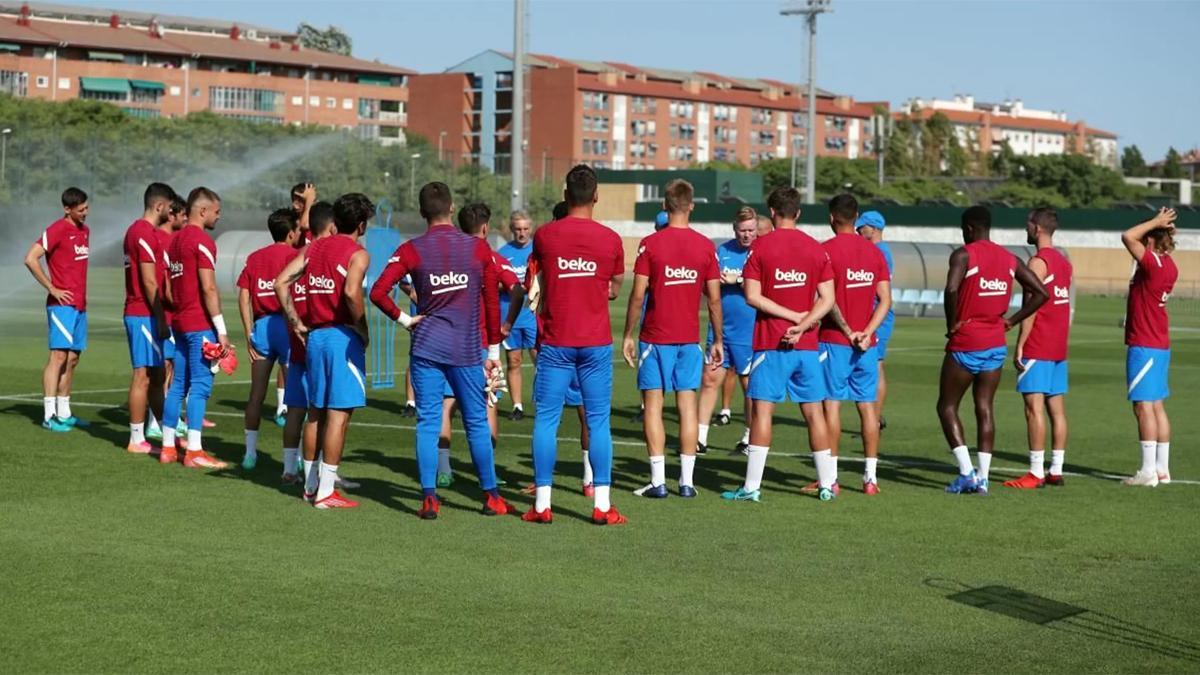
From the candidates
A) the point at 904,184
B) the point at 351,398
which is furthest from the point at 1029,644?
the point at 904,184

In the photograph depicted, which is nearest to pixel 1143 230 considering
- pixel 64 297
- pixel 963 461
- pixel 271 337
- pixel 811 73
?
pixel 963 461

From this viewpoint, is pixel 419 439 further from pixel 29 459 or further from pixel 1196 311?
pixel 1196 311

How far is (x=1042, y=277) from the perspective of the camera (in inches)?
498

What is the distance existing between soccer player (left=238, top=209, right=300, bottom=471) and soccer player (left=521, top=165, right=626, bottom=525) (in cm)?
335

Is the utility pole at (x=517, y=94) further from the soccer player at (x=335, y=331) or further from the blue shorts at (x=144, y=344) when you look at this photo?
the soccer player at (x=335, y=331)

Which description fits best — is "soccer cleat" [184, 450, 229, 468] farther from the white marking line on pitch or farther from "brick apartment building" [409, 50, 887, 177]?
"brick apartment building" [409, 50, 887, 177]

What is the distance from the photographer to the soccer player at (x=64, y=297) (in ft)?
49.8

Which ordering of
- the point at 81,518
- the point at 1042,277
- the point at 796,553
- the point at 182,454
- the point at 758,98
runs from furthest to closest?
the point at 758,98
the point at 182,454
the point at 1042,277
the point at 81,518
the point at 796,553

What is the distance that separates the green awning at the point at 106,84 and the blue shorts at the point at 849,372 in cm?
13636

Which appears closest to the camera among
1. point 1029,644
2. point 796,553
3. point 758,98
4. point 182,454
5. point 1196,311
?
point 1029,644

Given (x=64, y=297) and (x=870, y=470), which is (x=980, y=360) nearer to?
(x=870, y=470)

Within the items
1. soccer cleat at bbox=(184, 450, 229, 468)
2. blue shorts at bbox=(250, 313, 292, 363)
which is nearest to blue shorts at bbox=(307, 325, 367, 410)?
blue shorts at bbox=(250, 313, 292, 363)

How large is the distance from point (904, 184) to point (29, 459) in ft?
373

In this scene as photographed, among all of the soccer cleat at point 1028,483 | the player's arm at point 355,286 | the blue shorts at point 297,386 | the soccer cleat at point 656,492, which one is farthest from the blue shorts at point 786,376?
the blue shorts at point 297,386
